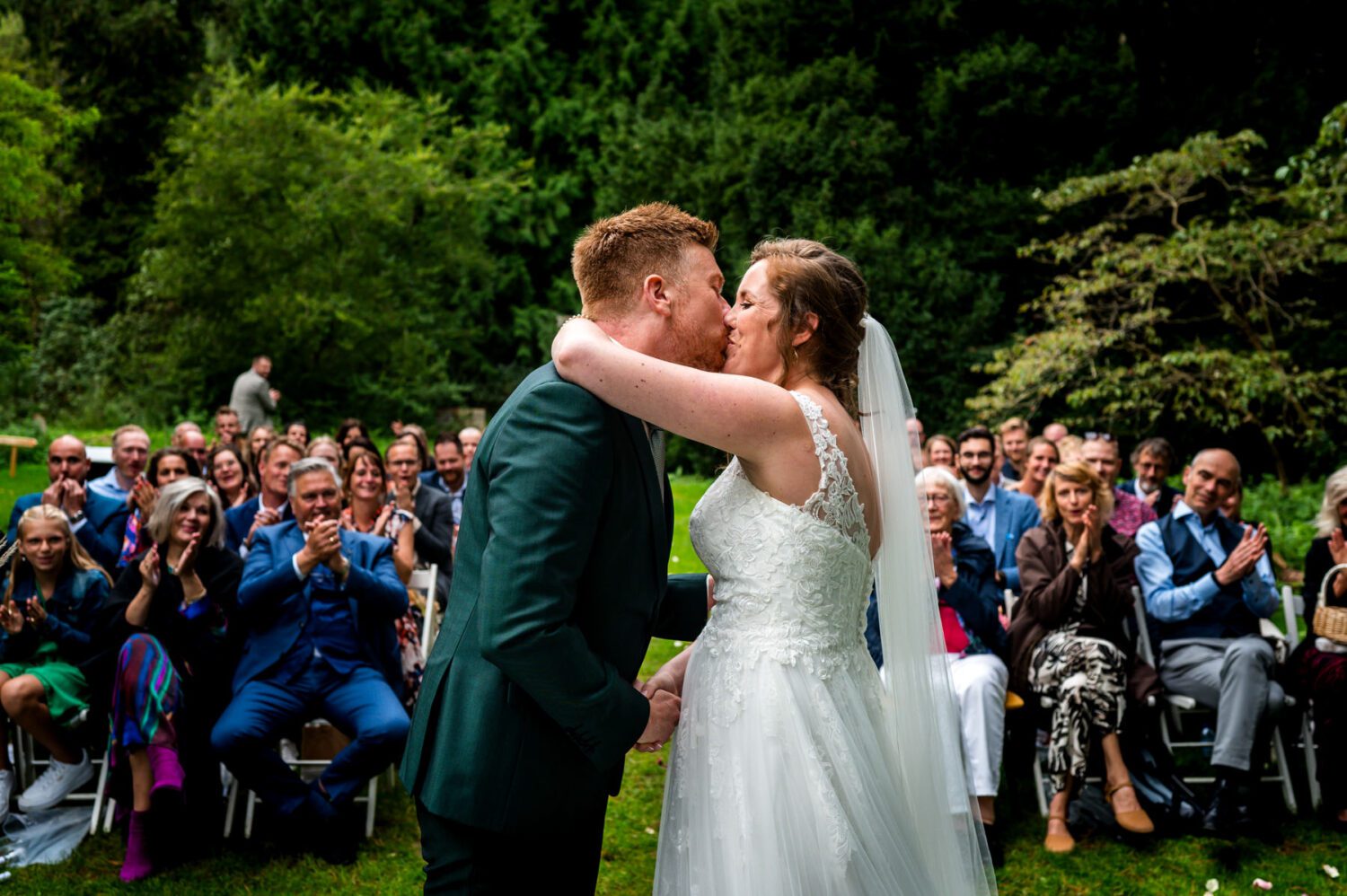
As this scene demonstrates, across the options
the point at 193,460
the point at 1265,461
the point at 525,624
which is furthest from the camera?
the point at 1265,461

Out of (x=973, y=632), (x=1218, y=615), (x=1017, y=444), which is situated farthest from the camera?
(x=1017, y=444)

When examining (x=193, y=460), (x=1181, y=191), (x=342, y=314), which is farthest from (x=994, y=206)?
(x=193, y=460)

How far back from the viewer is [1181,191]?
46.4ft

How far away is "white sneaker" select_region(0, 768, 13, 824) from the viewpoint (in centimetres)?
538

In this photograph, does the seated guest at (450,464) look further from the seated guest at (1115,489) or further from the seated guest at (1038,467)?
the seated guest at (1115,489)

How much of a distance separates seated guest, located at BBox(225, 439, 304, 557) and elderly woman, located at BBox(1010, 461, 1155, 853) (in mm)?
4288

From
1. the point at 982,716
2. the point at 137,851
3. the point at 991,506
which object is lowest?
the point at 137,851

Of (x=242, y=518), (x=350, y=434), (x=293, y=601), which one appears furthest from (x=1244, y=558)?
(x=350, y=434)

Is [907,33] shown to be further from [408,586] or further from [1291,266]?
[408,586]

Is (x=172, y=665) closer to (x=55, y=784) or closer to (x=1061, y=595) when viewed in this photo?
(x=55, y=784)

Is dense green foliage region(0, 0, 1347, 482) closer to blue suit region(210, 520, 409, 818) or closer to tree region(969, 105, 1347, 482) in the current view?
tree region(969, 105, 1347, 482)

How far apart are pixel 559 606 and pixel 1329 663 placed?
4917 millimetres

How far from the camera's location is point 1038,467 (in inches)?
319

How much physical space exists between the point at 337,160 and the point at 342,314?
2957 mm
